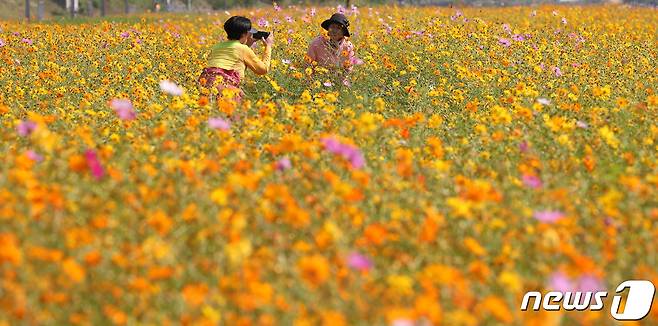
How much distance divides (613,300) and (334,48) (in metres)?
6.35

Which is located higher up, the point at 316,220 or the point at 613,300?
the point at 316,220

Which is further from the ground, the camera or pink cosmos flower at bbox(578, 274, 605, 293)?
the camera

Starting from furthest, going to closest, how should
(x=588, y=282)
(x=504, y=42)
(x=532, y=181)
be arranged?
(x=504, y=42), (x=532, y=181), (x=588, y=282)

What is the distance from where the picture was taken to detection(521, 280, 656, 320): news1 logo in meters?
3.23

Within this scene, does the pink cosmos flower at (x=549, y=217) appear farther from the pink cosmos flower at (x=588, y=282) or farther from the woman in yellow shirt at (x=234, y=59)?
the woman in yellow shirt at (x=234, y=59)

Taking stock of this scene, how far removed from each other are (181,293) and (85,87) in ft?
19.9

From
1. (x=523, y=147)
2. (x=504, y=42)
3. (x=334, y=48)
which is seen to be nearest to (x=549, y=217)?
(x=523, y=147)

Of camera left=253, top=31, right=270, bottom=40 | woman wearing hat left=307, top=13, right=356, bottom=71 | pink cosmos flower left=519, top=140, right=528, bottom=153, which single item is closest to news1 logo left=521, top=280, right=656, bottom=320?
→ pink cosmos flower left=519, top=140, right=528, bottom=153

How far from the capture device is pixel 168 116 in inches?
227

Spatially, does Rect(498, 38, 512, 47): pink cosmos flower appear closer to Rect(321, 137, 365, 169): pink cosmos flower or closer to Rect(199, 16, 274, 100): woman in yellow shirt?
Rect(199, 16, 274, 100): woman in yellow shirt

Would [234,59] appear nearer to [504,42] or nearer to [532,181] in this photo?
[504,42]

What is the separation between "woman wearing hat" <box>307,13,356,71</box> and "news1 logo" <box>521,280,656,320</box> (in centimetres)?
597

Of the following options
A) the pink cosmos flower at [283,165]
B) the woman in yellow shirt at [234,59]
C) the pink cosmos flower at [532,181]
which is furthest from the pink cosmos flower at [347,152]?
the woman in yellow shirt at [234,59]

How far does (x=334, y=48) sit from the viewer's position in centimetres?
924
